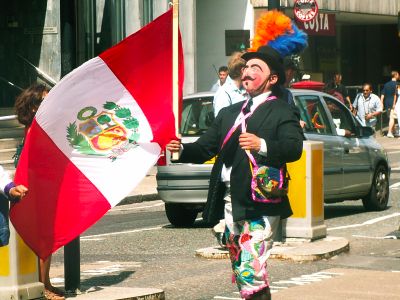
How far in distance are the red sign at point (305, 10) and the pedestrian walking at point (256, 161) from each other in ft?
66.8

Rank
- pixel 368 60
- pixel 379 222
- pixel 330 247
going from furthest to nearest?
pixel 368 60
pixel 379 222
pixel 330 247

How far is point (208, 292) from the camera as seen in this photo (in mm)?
9641

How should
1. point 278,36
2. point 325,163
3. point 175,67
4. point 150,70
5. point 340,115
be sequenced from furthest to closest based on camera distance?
1. point 340,115
2. point 325,163
3. point 278,36
4. point 150,70
5. point 175,67

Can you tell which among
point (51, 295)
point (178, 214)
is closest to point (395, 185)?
point (178, 214)

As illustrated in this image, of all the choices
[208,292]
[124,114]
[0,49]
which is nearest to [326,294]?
[208,292]

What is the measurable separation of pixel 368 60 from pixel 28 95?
1532 inches

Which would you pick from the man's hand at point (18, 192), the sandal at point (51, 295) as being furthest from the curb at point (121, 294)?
the man's hand at point (18, 192)

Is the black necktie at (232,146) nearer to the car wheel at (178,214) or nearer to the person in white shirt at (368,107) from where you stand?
the car wheel at (178,214)

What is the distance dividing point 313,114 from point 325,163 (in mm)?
681

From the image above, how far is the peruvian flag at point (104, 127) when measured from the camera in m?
8.15

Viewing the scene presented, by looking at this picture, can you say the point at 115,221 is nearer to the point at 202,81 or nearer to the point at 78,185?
the point at 78,185

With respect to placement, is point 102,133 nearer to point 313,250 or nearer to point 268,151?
point 268,151

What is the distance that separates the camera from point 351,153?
15.8m

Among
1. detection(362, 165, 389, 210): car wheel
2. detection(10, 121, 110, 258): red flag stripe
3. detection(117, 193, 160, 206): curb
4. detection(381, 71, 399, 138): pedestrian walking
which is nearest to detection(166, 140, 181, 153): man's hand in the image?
detection(10, 121, 110, 258): red flag stripe
